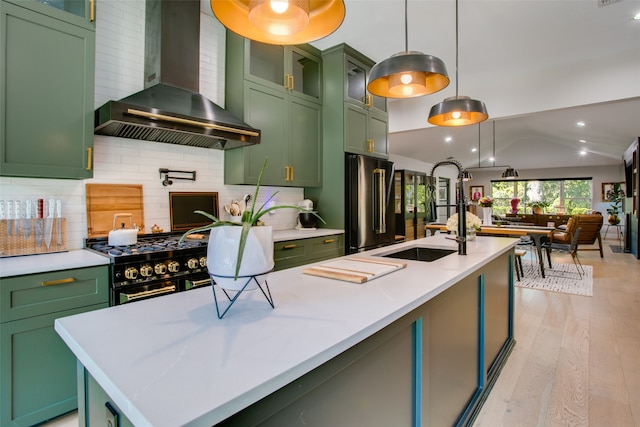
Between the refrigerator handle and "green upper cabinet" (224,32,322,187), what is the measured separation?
2.42ft

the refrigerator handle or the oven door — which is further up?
the refrigerator handle

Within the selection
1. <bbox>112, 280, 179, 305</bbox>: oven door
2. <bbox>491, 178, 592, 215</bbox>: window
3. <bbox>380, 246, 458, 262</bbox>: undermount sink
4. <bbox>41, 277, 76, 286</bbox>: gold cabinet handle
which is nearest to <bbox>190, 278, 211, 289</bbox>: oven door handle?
<bbox>112, 280, 179, 305</bbox>: oven door

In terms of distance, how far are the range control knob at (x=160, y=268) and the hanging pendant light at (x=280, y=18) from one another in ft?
5.06

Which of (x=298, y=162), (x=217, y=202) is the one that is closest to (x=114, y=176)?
(x=217, y=202)

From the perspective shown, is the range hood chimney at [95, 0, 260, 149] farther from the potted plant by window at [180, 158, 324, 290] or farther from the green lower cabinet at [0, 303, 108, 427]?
the potted plant by window at [180, 158, 324, 290]

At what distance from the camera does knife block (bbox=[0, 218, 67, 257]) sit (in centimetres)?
208

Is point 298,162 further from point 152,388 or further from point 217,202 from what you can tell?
point 152,388

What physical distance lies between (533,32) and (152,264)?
408 cm

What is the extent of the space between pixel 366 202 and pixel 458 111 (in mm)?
1937

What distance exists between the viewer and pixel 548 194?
12805 millimetres

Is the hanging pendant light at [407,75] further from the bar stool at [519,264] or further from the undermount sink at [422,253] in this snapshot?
the bar stool at [519,264]

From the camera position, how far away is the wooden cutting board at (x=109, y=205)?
100 inches

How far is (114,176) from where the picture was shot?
2.69 metres

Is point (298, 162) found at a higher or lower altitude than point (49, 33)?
lower
